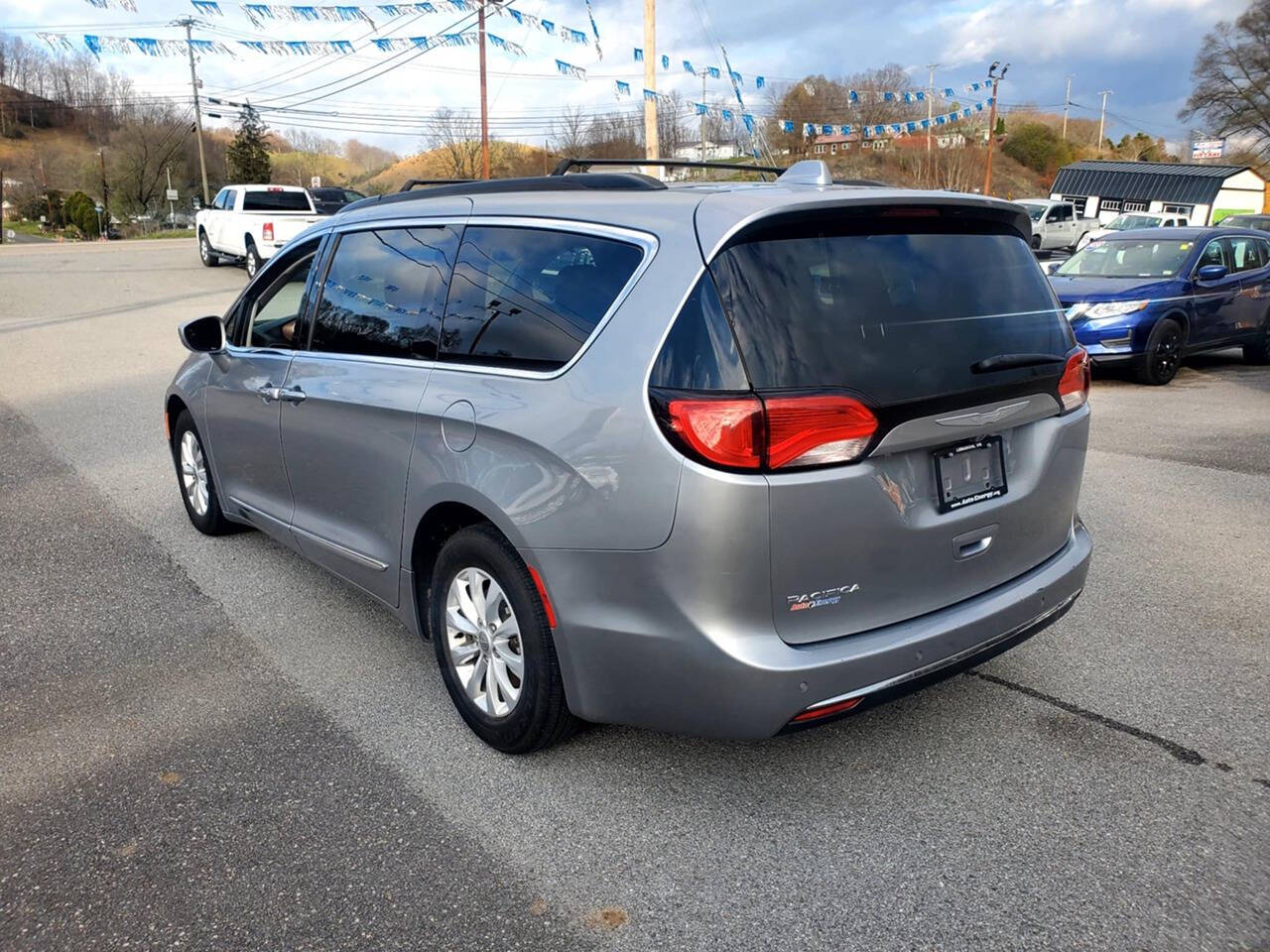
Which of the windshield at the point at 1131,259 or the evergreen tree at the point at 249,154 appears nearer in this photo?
the windshield at the point at 1131,259

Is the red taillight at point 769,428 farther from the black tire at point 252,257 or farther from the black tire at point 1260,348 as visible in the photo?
the black tire at point 252,257

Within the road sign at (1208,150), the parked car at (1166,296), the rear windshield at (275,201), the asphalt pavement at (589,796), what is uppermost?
the road sign at (1208,150)

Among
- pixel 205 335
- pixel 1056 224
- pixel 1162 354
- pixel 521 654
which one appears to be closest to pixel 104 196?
pixel 1056 224

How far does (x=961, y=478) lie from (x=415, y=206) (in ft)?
7.54

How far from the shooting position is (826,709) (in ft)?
8.79

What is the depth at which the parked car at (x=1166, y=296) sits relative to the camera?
10.6m

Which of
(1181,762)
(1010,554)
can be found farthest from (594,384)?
(1181,762)

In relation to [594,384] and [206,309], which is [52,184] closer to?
[206,309]

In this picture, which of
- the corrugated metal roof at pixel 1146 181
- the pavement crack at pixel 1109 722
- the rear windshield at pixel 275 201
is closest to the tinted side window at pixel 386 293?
the pavement crack at pixel 1109 722

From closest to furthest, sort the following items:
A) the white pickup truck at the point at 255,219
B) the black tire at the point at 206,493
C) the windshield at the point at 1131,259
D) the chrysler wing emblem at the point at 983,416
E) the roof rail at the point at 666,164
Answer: the chrysler wing emblem at the point at 983,416, the roof rail at the point at 666,164, the black tire at the point at 206,493, the windshield at the point at 1131,259, the white pickup truck at the point at 255,219

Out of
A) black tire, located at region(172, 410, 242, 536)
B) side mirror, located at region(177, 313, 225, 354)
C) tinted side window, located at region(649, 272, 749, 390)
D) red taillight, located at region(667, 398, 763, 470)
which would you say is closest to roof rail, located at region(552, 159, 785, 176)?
tinted side window, located at region(649, 272, 749, 390)

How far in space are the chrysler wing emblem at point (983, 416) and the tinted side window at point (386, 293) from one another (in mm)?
1740

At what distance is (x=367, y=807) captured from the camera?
301 cm

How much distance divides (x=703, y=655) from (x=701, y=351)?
802 millimetres
